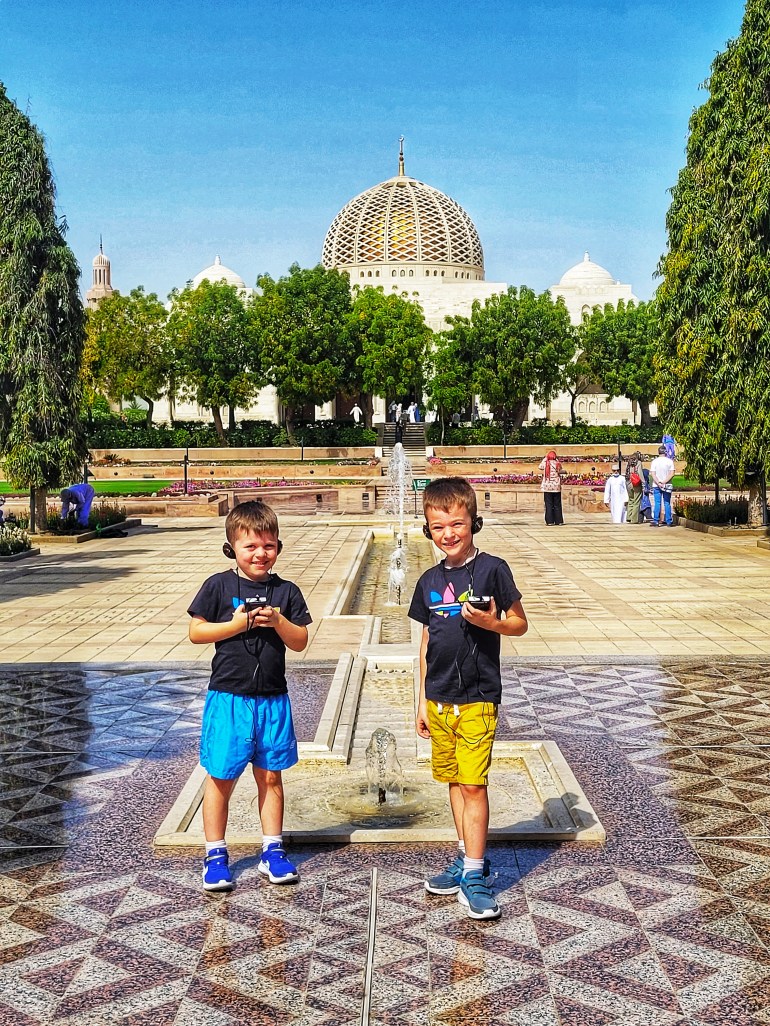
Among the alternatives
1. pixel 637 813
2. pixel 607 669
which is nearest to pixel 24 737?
pixel 637 813

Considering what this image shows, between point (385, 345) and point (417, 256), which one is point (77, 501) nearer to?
point (385, 345)

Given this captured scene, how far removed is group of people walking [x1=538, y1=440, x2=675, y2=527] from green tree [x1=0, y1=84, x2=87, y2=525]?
289 inches

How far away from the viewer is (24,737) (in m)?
6.30

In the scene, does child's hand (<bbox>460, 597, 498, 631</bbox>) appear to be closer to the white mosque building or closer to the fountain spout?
the fountain spout

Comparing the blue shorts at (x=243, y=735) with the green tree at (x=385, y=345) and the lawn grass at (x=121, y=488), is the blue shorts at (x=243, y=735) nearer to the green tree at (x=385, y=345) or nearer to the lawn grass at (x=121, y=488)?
the lawn grass at (x=121, y=488)

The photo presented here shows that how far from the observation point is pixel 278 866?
13.8 feet

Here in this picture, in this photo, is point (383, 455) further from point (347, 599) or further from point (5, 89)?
point (347, 599)

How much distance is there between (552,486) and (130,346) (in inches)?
954

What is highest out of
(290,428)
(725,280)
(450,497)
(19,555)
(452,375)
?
(452,375)

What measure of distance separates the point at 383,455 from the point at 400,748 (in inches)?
1334

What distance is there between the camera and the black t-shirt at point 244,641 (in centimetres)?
413

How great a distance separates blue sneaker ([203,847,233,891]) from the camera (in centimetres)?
414

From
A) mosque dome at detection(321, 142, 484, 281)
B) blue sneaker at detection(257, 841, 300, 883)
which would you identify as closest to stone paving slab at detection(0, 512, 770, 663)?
blue sneaker at detection(257, 841, 300, 883)

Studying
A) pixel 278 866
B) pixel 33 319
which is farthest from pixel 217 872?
pixel 33 319
